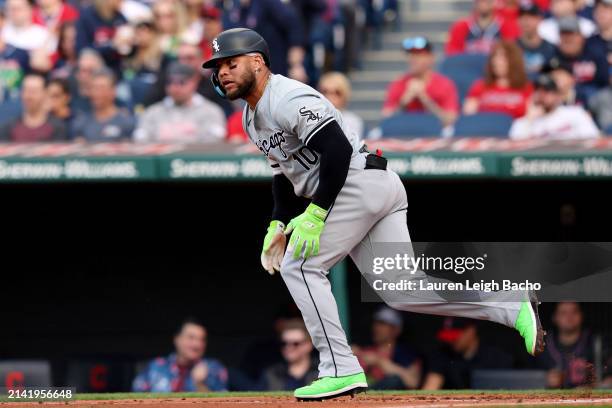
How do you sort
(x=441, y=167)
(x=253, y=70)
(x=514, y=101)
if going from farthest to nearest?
1. (x=514, y=101)
2. (x=441, y=167)
3. (x=253, y=70)

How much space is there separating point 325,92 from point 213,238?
141 centimetres

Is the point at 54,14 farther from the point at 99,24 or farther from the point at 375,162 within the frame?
the point at 375,162

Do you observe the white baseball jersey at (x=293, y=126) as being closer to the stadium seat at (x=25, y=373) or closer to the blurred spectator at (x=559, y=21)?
the stadium seat at (x=25, y=373)

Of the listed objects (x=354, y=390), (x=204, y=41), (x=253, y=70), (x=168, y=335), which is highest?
(x=204, y=41)

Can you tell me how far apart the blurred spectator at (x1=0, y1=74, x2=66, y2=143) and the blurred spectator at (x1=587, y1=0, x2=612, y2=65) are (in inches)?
161

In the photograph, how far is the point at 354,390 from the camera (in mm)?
5262

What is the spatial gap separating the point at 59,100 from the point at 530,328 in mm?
5745

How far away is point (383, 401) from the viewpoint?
5.74 m

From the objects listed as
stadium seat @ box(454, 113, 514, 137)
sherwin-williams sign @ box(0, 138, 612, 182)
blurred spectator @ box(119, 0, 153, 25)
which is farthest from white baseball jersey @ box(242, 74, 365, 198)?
blurred spectator @ box(119, 0, 153, 25)

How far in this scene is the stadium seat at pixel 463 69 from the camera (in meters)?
9.92

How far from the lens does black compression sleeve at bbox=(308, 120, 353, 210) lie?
5.04m

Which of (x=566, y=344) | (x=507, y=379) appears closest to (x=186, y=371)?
(x=507, y=379)

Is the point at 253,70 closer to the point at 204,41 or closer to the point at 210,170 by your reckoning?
the point at 210,170

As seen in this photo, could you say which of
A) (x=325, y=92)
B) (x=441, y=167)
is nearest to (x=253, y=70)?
(x=441, y=167)
